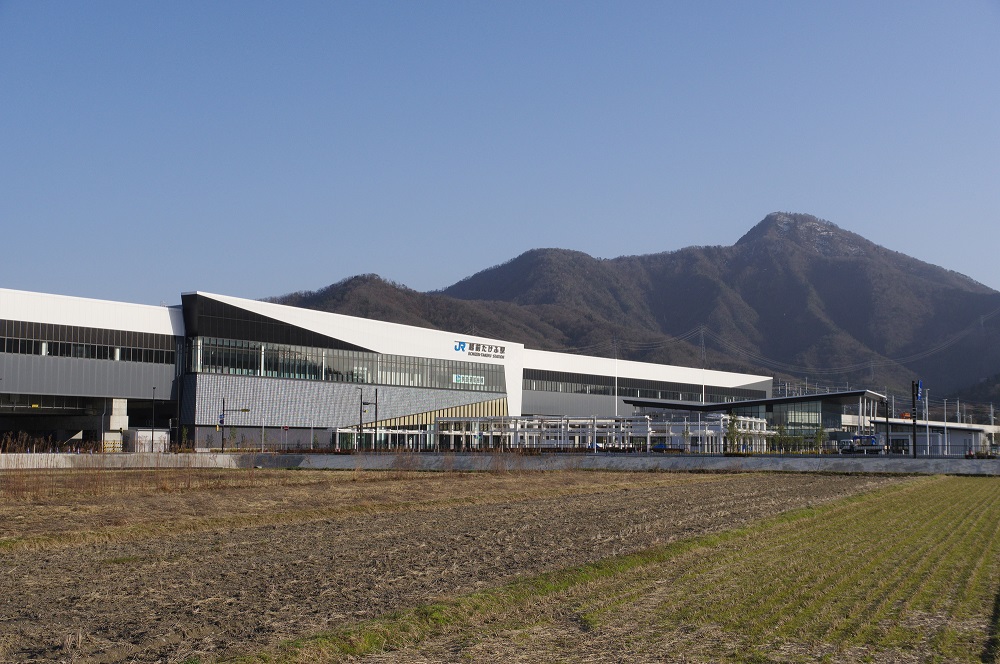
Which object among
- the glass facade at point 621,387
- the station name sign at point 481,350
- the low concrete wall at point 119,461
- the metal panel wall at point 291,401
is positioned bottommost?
the low concrete wall at point 119,461

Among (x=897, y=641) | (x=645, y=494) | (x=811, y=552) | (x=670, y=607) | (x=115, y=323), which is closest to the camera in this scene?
(x=897, y=641)

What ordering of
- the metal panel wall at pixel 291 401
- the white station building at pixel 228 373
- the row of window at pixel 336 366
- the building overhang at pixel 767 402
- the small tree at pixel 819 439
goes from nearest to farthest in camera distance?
the white station building at pixel 228 373 → the metal panel wall at pixel 291 401 → the row of window at pixel 336 366 → the small tree at pixel 819 439 → the building overhang at pixel 767 402

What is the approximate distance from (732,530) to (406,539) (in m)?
8.34

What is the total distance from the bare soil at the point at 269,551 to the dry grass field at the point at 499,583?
0.24ft

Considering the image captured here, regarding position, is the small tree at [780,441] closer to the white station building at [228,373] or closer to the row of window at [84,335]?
the white station building at [228,373]

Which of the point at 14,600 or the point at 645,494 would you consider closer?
the point at 14,600

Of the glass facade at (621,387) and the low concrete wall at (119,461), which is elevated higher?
the glass facade at (621,387)

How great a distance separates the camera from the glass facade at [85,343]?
80875mm

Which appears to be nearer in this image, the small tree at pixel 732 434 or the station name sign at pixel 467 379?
the small tree at pixel 732 434

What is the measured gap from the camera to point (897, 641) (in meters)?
12.5

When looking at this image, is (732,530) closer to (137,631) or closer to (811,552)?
(811,552)

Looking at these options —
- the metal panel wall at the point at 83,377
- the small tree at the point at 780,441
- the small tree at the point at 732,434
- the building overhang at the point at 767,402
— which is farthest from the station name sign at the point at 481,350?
the metal panel wall at the point at 83,377

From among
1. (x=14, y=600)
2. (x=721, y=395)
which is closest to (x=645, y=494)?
(x=14, y=600)

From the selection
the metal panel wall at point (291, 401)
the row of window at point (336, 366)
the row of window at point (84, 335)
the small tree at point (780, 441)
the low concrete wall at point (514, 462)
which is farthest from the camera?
the small tree at point (780, 441)
